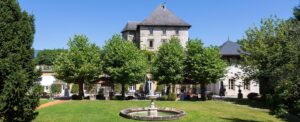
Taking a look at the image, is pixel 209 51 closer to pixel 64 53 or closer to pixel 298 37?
pixel 64 53

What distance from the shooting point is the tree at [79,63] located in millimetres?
41750

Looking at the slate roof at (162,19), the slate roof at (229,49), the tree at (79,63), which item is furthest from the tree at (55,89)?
the slate roof at (229,49)

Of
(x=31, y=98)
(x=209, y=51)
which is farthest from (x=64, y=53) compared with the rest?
(x=31, y=98)

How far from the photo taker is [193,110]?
30.5 meters

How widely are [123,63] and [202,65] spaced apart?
31.2 feet

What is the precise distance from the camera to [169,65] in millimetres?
44531

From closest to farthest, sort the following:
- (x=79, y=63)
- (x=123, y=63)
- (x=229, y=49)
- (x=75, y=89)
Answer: (x=79, y=63), (x=123, y=63), (x=229, y=49), (x=75, y=89)

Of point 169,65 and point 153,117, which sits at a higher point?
point 169,65

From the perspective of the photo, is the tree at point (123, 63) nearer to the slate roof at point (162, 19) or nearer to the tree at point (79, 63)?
the tree at point (79, 63)

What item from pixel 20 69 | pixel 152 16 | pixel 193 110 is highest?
pixel 152 16

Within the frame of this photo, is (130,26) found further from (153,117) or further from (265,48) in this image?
(153,117)

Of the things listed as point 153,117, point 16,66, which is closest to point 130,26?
point 153,117

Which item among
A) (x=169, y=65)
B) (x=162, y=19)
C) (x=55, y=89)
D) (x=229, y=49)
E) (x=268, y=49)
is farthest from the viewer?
(x=162, y=19)

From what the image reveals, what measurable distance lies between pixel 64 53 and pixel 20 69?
32331 mm
